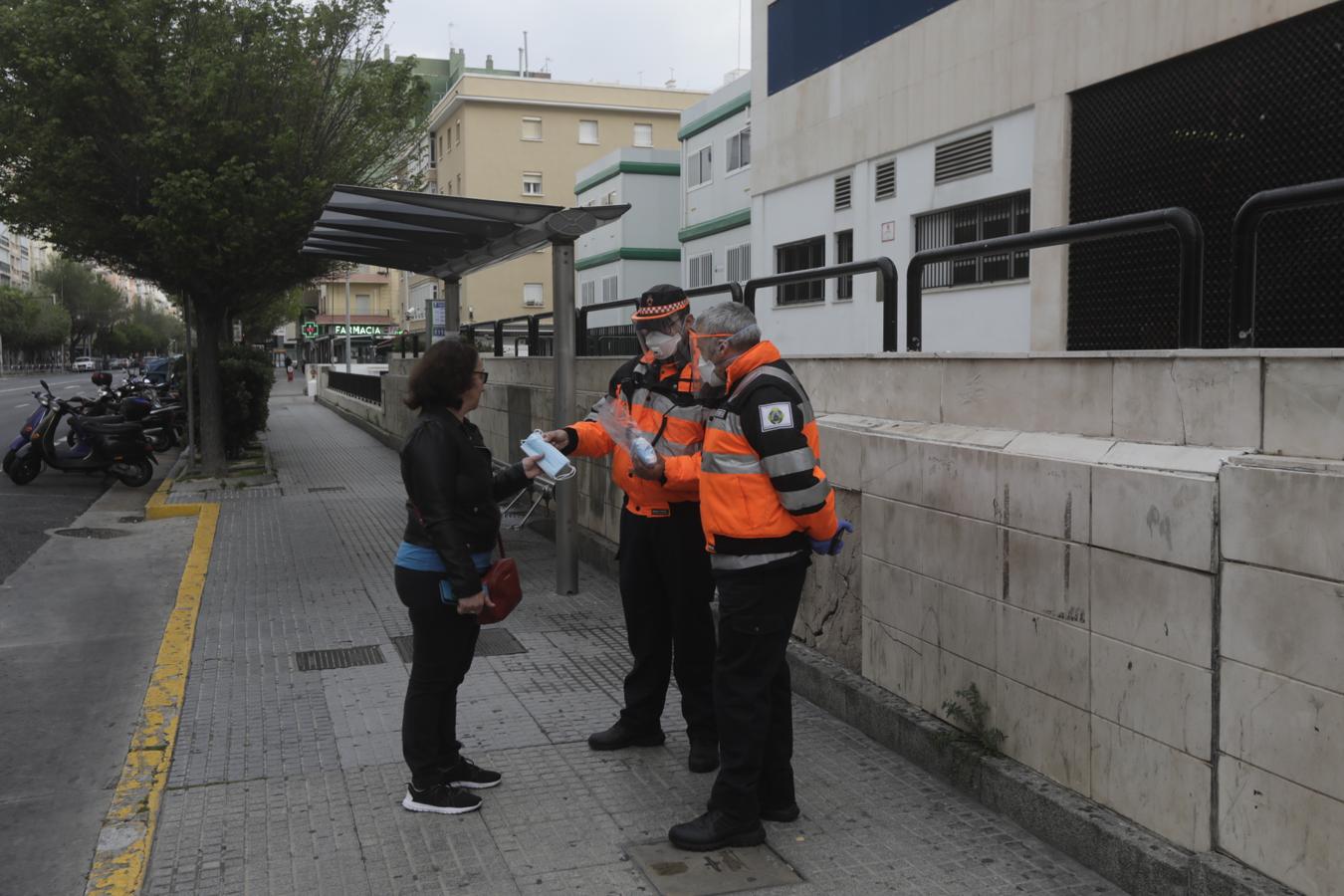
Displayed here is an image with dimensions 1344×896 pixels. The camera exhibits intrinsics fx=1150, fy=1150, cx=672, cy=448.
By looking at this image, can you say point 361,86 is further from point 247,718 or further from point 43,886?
point 43,886

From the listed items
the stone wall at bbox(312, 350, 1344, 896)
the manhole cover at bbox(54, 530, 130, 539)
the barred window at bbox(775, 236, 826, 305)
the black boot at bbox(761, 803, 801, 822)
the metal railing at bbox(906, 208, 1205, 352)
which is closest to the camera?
the stone wall at bbox(312, 350, 1344, 896)

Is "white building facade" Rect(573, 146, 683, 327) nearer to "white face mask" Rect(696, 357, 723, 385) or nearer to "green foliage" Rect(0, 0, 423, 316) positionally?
"green foliage" Rect(0, 0, 423, 316)

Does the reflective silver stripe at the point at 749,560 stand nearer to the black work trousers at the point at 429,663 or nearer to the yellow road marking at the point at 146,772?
the black work trousers at the point at 429,663

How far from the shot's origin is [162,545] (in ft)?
34.5

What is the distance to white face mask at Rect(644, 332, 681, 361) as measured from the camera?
184 inches

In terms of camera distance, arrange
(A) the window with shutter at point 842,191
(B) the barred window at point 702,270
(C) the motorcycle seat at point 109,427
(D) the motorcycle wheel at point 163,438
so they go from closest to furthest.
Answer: (C) the motorcycle seat at point 109,427 → (D) the motorcycle wheel at point 163,438 → (A) the window with shutter at point 842,191 → (B) the barred window at point 702,270

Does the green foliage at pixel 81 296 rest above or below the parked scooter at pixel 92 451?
above

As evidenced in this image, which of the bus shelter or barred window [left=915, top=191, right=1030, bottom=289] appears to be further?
barred window [left=915, top=191, right=1030, bottom=289]

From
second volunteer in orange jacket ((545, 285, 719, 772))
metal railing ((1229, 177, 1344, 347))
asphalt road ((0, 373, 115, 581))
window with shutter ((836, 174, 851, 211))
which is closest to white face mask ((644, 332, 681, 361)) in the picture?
second volunteer in orange jacket ((545, 285, 719, 772))

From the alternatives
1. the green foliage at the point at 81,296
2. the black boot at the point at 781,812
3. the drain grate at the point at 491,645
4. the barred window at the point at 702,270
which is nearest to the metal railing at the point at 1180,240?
the black boot at the point at 781,812

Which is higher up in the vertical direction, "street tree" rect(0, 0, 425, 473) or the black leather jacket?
"street tree" rect(0, 0, 425, 473)

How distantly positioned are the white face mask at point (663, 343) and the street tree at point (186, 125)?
9545mm

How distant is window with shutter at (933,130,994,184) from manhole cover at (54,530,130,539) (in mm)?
12643

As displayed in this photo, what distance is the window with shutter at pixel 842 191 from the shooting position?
2125cm
